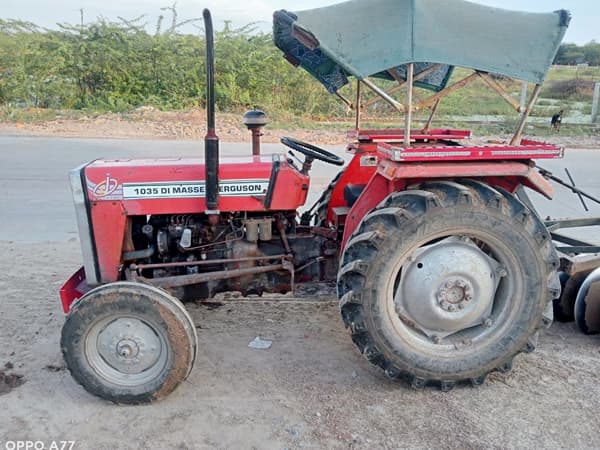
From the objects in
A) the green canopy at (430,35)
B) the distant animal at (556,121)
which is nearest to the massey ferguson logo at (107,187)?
the green canopy at (430,35)

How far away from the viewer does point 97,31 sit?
19.0 meters

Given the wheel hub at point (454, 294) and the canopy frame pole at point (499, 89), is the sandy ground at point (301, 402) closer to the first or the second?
the wheel hub at point (454, 294)

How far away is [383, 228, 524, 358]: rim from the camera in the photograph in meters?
3.16

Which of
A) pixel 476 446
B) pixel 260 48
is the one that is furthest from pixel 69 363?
pixel 260 48

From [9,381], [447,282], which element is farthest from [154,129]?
[447,282]

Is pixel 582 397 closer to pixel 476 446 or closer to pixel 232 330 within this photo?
pixel 476 446

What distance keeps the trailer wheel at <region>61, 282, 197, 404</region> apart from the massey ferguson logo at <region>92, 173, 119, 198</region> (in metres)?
0.63

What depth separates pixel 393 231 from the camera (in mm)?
2996

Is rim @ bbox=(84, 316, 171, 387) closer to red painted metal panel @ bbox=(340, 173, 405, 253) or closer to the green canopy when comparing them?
red painted metal panel @ bbox=(340, 173, 405, 253)

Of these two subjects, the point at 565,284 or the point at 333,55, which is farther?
the point at 565,284

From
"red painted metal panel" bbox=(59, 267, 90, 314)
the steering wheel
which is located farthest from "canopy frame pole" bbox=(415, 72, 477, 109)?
"red painted metal panel" bbox=(59, 267, 90, 314)

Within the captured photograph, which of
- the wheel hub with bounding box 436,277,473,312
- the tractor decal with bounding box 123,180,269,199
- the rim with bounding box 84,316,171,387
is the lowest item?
the rim with bounding box 84,316,171,387

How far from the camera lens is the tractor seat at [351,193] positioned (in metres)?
4.06

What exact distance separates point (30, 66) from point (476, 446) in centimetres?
1910
